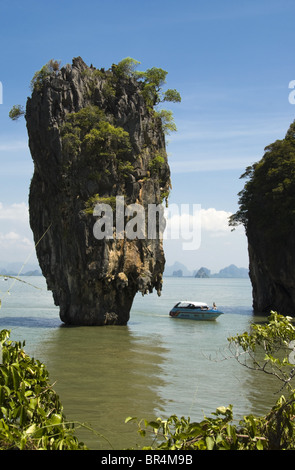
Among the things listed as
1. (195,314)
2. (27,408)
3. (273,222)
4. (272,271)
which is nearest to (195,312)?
(195,314)

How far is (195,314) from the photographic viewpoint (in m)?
34.6

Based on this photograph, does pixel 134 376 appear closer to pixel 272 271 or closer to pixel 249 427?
pixel 249 427

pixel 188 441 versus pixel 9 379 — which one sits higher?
pixel 9 379

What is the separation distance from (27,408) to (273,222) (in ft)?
113

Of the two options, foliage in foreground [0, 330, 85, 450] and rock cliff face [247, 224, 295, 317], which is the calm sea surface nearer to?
foliage in foreground [0, 330, 85, 450]

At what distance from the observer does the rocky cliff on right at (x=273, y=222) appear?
35688 mm

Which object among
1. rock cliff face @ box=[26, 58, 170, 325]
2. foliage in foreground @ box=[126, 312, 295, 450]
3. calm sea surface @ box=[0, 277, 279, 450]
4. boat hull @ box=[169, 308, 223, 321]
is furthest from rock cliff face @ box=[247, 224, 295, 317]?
foliage in foreground @ box=[126, 312, 295, 450]

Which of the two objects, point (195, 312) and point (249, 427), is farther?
point (195, 312)

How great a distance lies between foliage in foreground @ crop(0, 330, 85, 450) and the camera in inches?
157

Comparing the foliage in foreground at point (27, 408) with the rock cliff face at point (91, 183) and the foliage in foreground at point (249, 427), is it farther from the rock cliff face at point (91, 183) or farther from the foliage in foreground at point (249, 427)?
the rock cliff face at point (91, 183)

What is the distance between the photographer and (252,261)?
144 ft

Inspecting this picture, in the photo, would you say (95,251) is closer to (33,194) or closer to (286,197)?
(33,194)
